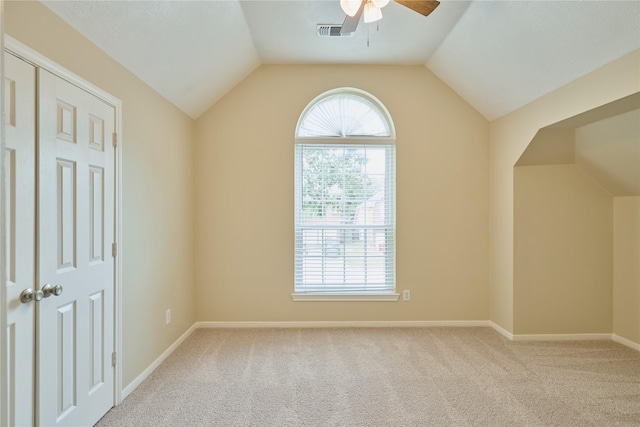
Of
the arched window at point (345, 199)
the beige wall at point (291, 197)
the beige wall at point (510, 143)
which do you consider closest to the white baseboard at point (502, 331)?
the beige wall at point (510, 143)

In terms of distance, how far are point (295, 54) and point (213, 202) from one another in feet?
6.07

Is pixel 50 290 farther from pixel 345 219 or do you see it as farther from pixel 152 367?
pixel 345 219

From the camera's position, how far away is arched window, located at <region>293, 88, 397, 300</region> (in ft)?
12.2

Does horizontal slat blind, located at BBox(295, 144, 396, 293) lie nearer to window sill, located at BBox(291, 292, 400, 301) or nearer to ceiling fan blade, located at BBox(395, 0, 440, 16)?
window sill, located at BBox(291, 292, 400, 301)

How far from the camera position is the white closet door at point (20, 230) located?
1475 millimetres

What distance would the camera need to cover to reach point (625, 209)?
127 inches

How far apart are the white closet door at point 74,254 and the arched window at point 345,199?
198 cm

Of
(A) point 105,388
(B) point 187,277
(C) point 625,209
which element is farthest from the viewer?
(B) point 187,277

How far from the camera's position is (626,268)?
10.6 feet

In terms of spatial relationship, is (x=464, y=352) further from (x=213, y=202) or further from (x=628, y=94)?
(x=213, y=202)

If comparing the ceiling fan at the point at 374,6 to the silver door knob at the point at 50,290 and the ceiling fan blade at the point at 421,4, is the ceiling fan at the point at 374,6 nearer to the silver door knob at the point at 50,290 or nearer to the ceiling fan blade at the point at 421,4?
the ceiling fan blade at the point at 421,4

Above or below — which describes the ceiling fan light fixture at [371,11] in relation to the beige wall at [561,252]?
above

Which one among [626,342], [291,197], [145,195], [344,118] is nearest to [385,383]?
[291,197]

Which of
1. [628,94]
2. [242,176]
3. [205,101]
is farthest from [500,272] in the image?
[205,101]
